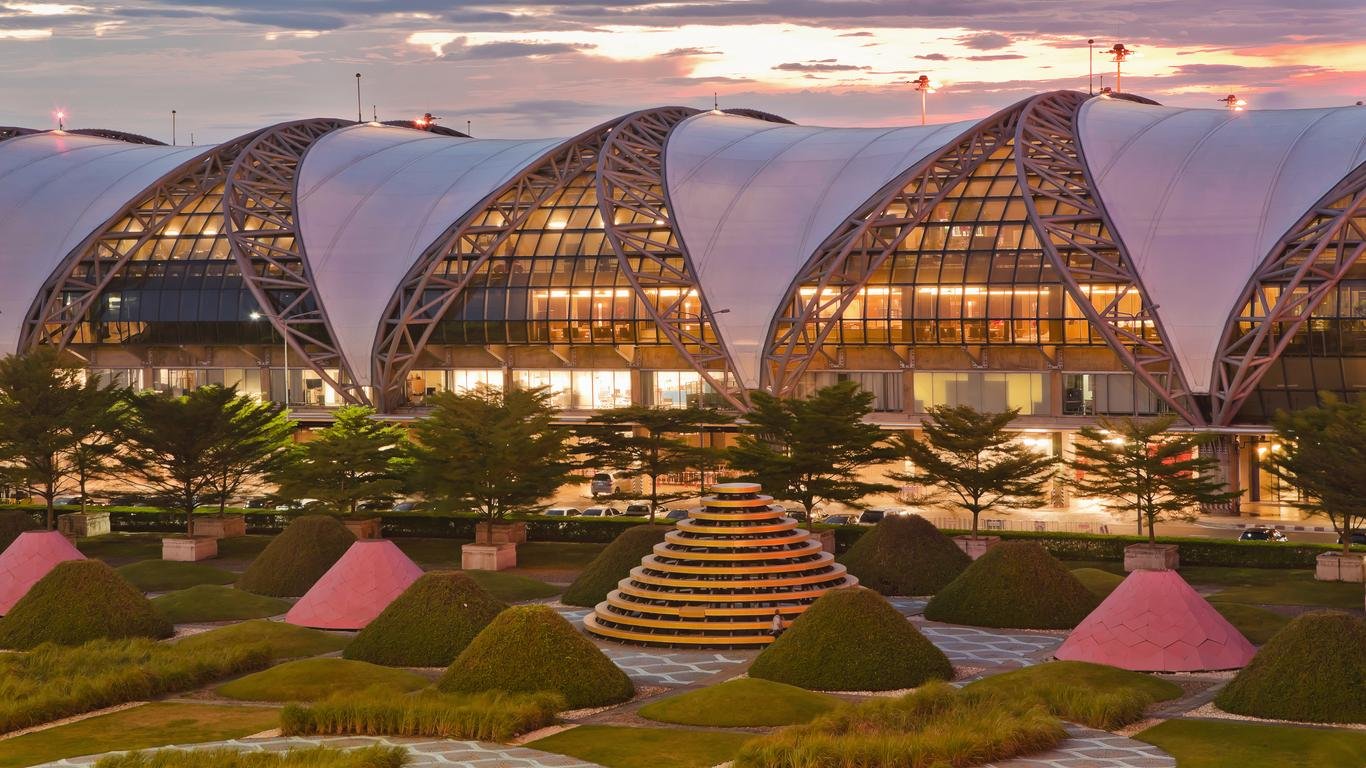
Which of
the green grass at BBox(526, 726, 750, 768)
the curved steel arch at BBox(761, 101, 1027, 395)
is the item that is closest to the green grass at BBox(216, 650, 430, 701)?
the green grass at BBox(526, 726, 750, 768)

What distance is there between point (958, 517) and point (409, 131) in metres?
56.8

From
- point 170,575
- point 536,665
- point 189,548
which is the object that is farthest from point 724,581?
point 189,548

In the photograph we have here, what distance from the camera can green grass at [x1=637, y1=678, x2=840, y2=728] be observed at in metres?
49.3

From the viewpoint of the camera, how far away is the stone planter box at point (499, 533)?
279 feet

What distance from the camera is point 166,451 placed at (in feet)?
294

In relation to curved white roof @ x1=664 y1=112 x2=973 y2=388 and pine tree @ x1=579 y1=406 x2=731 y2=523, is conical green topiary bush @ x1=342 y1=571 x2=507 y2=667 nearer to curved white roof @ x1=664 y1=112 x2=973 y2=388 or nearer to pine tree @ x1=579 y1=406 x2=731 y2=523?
pine tree @ x1=579 y1=406 x2=731 y2=523

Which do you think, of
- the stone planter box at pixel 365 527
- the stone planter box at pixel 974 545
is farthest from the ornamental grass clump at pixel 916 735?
the stone planter box at pixel 365 527

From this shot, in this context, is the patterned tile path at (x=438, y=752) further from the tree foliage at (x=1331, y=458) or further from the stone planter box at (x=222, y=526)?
the stone planter box at (x=222, y=526)

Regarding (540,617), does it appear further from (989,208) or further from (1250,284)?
(989,208)

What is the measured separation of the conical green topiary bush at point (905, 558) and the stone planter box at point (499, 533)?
17.9 meters

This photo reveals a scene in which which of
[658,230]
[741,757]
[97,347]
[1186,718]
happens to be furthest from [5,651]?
[97,347]

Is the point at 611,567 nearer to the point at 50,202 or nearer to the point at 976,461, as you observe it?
the point at 976,461

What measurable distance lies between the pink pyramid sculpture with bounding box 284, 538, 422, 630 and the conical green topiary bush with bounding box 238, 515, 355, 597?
6277 millimetres

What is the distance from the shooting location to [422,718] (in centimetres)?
4828
